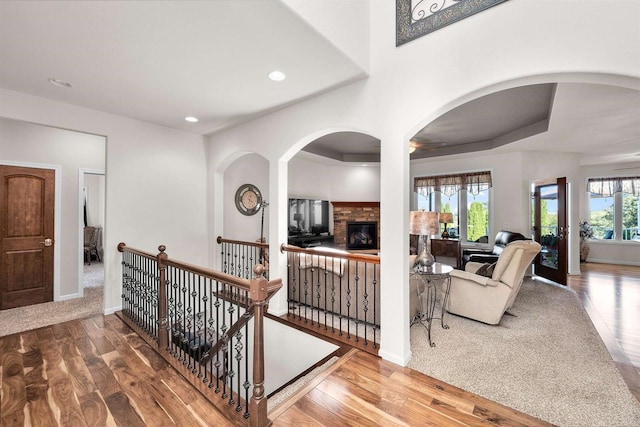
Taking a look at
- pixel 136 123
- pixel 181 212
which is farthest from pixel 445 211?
pixel 136 123

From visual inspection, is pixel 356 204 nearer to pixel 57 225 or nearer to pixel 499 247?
pixel 499 247

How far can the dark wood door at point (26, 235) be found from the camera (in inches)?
152

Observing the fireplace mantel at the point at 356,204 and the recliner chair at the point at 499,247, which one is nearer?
the recliner chair at the point at 499,247

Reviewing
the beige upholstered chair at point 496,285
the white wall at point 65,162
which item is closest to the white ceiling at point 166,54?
the white wall at point 65,162

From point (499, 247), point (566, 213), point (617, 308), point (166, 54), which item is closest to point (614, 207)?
point (566, 213)

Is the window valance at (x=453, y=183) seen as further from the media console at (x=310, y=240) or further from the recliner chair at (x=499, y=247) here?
the media console at (x=310, y=240)

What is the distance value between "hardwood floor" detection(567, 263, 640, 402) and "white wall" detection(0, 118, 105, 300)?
6803mm

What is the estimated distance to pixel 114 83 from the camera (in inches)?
113

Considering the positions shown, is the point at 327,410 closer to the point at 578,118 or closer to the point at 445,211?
the point at 578,118

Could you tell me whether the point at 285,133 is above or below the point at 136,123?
below

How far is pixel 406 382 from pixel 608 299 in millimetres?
4318

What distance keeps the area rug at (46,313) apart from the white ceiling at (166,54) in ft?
9.03

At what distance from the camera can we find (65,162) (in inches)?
170

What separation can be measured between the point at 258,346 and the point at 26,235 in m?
4.52
